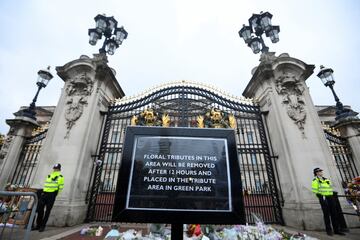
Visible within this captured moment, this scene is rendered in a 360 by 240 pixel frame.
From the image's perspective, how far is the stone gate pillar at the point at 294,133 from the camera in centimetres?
573

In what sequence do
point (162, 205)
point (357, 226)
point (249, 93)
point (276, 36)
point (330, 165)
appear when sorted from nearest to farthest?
point (162, 205), point (357, 226), point (330, 165), point (276, 36), point (249, 93)

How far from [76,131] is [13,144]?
367cm

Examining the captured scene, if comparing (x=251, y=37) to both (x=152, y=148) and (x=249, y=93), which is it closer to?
(x=249, y=93)

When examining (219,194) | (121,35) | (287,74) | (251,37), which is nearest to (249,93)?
(287,74)

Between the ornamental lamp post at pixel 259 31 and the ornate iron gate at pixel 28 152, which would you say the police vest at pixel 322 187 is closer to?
the ornamental lamp post at pixel 259 31

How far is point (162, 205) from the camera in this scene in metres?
2.01

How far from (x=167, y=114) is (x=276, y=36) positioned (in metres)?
6.30

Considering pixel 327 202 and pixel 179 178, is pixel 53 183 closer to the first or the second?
pixel 179 178

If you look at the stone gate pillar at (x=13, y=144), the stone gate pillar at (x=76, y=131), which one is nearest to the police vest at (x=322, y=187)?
the stone gate pillar at (x=76, y=131)

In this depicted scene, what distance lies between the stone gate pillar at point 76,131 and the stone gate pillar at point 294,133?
7002 millimetres

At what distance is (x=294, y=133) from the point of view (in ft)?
21.6

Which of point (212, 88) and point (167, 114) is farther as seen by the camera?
point (212, 88)

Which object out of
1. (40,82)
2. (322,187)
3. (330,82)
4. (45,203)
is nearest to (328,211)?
(322,187)

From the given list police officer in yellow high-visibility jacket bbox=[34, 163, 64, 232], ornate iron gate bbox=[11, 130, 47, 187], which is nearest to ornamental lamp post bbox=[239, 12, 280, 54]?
police officer in yellow high-visibility jacket bbox=[34, 163, 64, 232]
